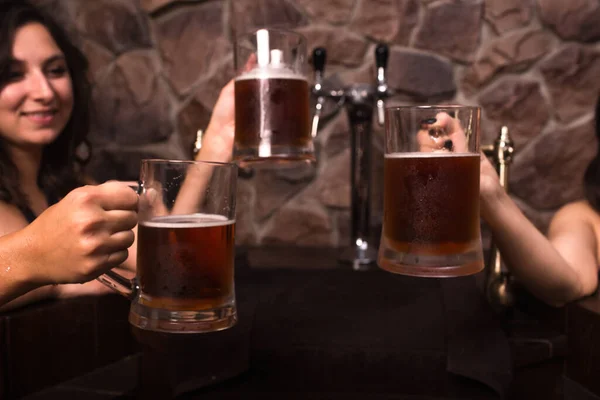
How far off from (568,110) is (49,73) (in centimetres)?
164

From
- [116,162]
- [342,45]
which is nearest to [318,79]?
[342,45]

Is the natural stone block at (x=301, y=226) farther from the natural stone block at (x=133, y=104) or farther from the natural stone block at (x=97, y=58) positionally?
the natural stone block at (x=97, y=58)

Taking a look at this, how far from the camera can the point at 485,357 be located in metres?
0.84

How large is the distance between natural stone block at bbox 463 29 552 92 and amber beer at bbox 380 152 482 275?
1.29 meters

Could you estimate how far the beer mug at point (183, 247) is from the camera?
0.66m

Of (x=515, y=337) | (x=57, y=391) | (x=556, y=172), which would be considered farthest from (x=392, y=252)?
(x=556, y=172)

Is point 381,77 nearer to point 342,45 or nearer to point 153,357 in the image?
point 342,45

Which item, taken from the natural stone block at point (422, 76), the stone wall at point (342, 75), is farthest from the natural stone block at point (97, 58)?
the natural stone block at point (422, 76)

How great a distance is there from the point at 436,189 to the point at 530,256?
14.6 inches

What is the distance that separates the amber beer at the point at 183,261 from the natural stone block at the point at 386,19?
148 cm

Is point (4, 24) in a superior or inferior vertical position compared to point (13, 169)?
superior

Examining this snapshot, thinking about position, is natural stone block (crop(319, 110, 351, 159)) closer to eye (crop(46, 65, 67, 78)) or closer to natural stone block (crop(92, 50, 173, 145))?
natural stone block (crop(92, 50, 173, 145))

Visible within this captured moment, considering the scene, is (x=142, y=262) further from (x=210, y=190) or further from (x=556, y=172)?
(x=556, y=172)

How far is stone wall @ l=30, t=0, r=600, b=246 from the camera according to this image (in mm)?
1881
